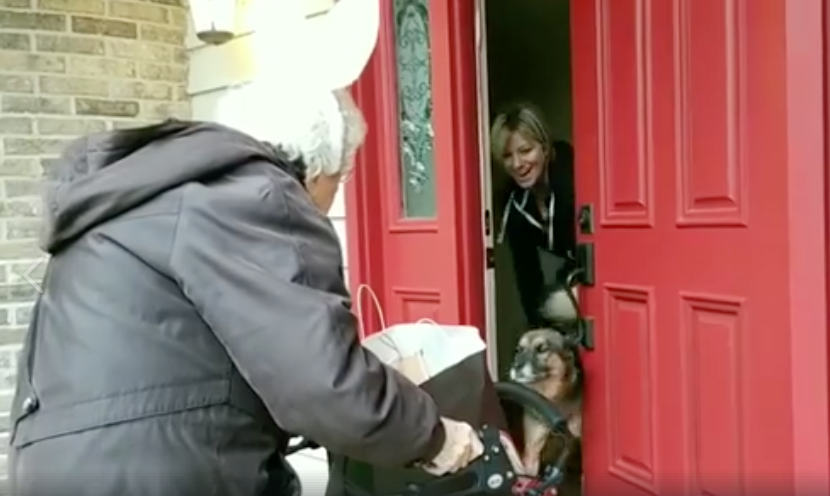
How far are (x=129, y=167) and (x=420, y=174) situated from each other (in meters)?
1.63

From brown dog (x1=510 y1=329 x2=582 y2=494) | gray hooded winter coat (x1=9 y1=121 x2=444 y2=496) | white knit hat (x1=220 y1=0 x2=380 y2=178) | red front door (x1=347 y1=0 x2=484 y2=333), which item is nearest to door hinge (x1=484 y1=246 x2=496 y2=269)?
red front door (x1=347 y1=0 x2=484 y2=333)

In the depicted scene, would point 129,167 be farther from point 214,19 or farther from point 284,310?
point 214,19

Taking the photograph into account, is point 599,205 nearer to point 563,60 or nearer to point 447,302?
point 447,302

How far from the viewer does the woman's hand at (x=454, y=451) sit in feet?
4.49

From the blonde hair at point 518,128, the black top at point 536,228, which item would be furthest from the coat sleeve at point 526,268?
the blonde hair at point 518,128

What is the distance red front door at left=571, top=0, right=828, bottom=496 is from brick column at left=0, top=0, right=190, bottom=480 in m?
1.92

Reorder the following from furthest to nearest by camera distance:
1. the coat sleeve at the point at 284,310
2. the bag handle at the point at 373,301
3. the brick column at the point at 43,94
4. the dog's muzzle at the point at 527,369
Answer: the brick column at the point at 43,94, the bag handle at the point at 373,301, the dog's muzzle at the point at 527,369, the coat sleeve at the point at 284,310

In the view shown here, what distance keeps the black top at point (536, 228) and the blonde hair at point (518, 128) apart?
89mm

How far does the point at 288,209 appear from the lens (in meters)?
1.23

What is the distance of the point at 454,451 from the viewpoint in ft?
4.53

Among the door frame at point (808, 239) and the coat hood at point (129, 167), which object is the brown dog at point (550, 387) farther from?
the coat hood at point (129, 167)

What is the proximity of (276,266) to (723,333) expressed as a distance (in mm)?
1198

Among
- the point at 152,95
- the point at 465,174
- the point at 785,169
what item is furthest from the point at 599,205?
the point at 152,95

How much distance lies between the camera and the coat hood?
1.23m
